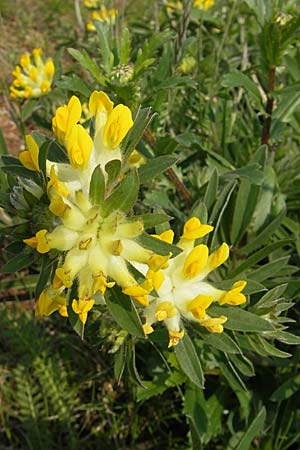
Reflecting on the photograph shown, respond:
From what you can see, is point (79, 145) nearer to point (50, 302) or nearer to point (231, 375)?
point (50, 302)

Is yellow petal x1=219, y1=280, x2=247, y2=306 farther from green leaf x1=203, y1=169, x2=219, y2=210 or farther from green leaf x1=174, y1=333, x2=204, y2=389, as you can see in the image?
green leaf x1=203, y1=169, x2=219, y2=210

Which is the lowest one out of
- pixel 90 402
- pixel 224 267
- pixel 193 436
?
pixel 90 402

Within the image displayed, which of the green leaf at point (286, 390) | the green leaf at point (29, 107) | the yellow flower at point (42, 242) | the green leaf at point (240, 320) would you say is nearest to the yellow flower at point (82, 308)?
the yellow flower at point (42, 242)

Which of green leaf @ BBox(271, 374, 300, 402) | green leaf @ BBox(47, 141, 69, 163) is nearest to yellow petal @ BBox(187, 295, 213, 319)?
green leaf @ BBox(47, 141, 69, 163)

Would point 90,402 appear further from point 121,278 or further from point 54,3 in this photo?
point 54,3

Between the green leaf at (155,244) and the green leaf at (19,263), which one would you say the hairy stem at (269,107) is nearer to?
the green leaf at (155,244)

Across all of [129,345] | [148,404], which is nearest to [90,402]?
[148,404]
